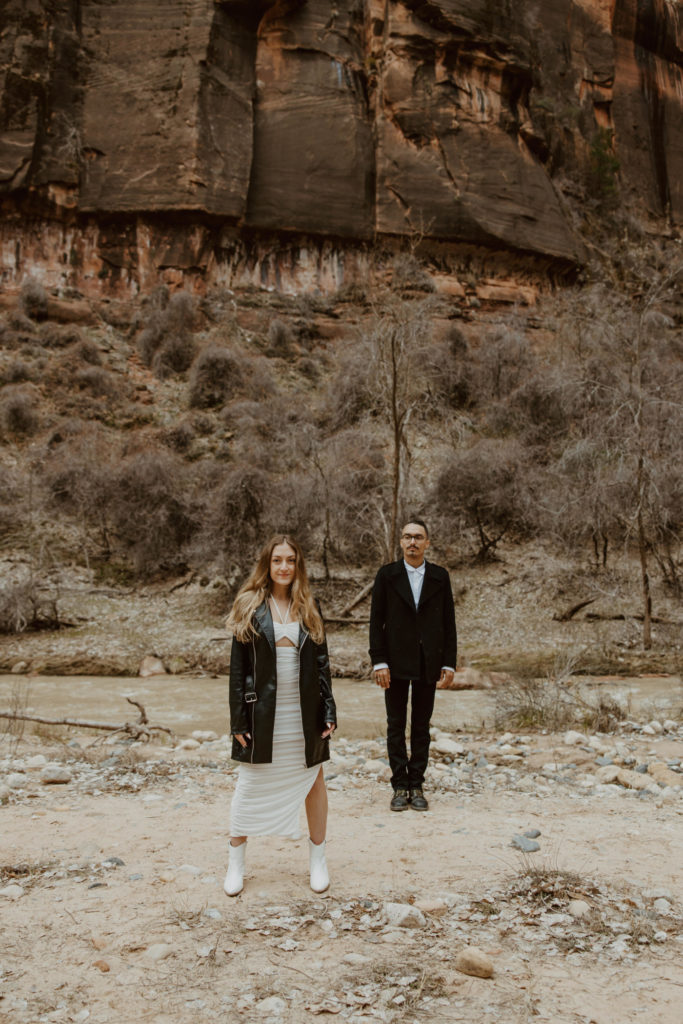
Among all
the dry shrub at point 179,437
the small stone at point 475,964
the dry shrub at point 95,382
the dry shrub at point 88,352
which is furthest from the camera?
Answer: the dry shrub at point 88,352

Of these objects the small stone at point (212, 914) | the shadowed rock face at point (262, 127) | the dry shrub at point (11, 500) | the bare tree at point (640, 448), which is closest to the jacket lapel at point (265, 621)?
the small stone at point (212, 914)

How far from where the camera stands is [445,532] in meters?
19.0

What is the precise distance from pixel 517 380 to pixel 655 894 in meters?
23.7

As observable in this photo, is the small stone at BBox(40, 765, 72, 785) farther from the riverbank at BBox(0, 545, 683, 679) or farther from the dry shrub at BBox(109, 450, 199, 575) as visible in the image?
the dry shrub at BBox(109, 450, 199, 575)

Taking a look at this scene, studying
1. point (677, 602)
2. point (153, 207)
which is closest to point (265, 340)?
point (153, 207)

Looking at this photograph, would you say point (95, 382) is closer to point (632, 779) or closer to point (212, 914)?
point (632, 779)

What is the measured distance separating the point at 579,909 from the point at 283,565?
197cm

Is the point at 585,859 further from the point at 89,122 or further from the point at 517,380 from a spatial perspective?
the point at 89,122

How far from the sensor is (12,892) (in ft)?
10.8

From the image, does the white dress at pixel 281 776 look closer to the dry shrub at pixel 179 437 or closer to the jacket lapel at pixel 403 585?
the jacket lapel at pixel 403 585

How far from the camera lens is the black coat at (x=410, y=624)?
4605 millimetres

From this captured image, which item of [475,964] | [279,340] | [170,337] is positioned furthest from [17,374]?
[475,964]

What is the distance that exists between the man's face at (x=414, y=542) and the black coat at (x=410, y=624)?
12 cm

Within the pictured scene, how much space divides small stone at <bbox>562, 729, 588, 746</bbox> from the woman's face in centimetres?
419
